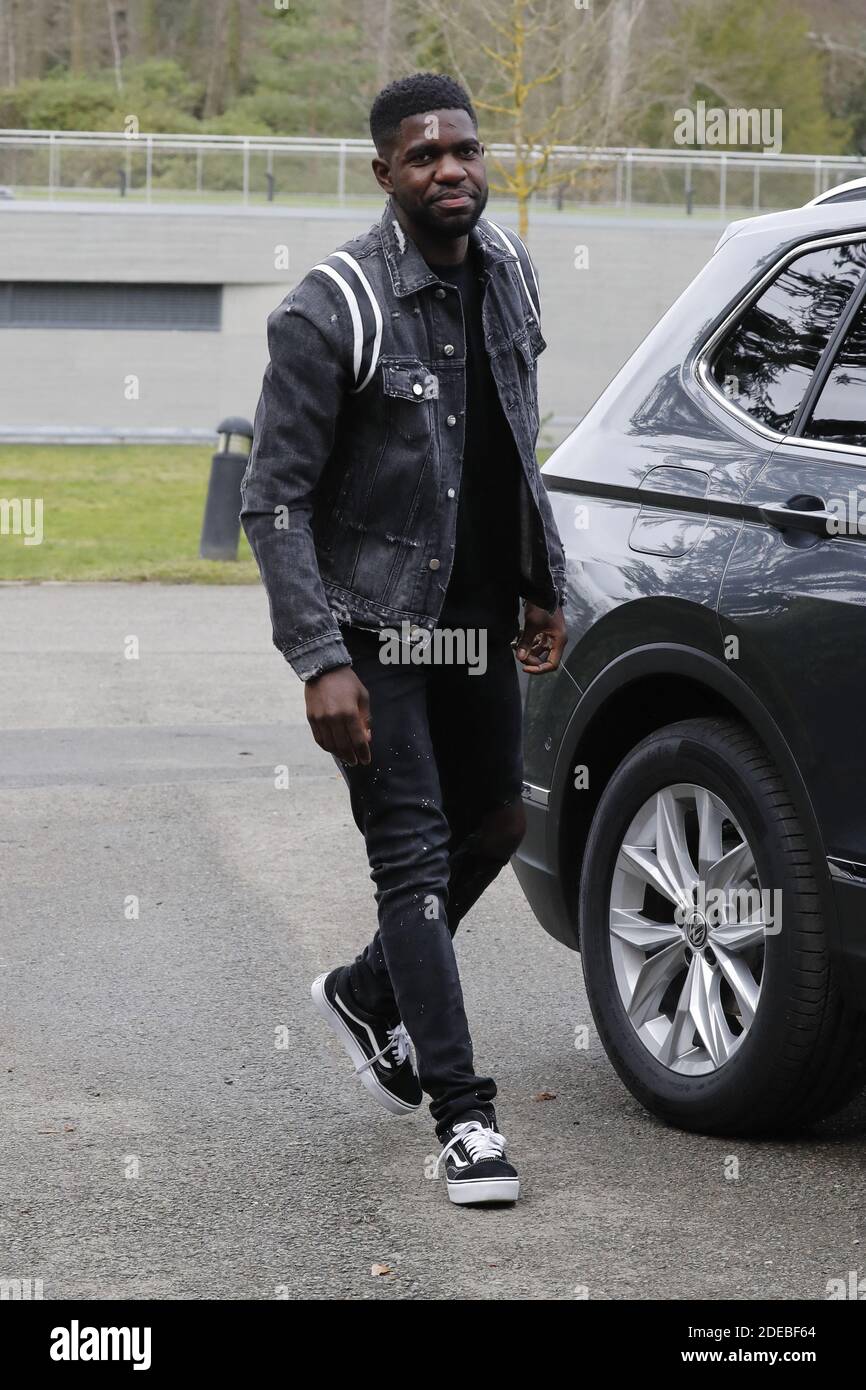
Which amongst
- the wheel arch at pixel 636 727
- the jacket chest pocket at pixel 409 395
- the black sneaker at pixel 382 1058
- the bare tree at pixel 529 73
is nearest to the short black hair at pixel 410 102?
the jacket chest pocket at pixel 409 395

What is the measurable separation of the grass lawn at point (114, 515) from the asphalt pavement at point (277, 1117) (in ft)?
21.2

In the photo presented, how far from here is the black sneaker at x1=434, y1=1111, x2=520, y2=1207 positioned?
148 inches

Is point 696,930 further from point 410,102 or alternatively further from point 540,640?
point 410,102

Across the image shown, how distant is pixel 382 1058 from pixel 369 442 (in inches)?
51.3

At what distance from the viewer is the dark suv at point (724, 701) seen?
3746mm

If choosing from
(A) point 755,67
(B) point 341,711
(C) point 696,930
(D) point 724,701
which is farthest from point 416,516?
(A) point 755,67

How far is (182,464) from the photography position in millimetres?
26641

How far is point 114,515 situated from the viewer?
1884 cm

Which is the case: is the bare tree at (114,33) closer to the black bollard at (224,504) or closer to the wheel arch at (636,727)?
the black bollard at (224,504)

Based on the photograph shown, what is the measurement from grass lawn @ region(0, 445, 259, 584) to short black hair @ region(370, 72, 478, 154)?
10259 millimetres

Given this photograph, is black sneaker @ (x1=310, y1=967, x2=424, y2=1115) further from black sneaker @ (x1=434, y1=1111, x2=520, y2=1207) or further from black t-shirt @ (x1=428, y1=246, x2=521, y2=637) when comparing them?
black t-shirt @ (x1=428, y1=246, x2=521, y2=637)

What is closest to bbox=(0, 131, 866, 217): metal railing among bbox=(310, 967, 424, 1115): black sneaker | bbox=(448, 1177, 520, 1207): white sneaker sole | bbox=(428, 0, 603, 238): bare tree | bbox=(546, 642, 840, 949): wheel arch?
bbox=(428, 0, 603, 238): bare tree

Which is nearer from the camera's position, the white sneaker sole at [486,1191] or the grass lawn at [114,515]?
the white sneaker sole at [486,1191]

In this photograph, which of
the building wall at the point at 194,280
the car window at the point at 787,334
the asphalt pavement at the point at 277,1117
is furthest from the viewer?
the building wall at the point at 194,280
